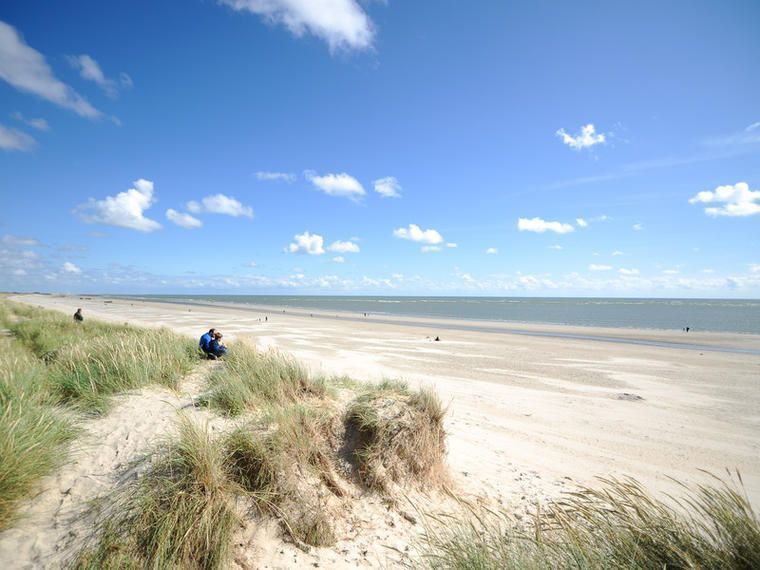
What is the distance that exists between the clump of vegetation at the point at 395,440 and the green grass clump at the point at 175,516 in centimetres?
174

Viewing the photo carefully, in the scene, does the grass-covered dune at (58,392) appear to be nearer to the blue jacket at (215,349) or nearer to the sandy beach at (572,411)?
the blue jacket at (215,349)

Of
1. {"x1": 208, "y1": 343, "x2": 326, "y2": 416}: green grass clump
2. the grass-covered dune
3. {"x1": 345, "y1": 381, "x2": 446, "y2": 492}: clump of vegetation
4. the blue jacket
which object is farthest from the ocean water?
the grass-covered dune

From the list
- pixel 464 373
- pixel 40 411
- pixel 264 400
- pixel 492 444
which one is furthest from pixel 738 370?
pixel 40 411

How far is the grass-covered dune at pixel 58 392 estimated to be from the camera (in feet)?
11.5

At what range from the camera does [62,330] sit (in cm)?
1538

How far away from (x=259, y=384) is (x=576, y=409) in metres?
9.00

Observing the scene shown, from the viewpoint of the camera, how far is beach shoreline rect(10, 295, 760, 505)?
6363 mm

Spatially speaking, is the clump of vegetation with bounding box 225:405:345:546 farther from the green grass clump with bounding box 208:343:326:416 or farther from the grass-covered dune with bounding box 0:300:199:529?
the grass-covered dune with bounding box 0:300:199:529

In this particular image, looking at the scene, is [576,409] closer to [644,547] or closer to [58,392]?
[644,547]

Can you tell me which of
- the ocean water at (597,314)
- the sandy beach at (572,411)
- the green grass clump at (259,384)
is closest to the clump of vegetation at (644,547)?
the sandy beach at (572,411)

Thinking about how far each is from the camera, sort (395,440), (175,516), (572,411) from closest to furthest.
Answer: (175,516), (395,440), (572,411)

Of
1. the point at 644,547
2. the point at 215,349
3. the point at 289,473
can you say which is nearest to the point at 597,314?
the point at 215,349

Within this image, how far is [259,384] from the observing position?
6117 mm

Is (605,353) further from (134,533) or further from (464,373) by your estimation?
(134,533)
